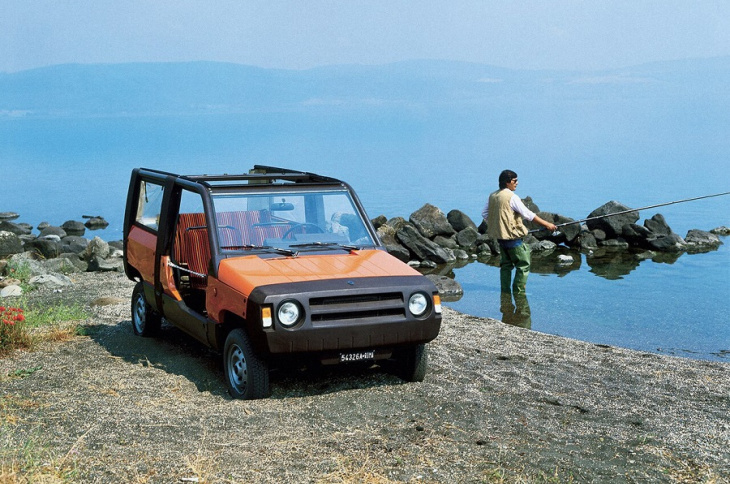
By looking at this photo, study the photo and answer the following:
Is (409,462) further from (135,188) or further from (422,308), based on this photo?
(135,188)

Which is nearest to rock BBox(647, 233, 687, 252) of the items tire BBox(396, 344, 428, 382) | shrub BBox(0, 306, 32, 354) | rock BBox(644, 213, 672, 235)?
rock BBox(644, 213, 672, 235)

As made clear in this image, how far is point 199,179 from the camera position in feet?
30.0

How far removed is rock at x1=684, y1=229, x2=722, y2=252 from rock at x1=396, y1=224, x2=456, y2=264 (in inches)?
276

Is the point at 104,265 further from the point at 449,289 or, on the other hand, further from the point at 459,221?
the point at 459,221

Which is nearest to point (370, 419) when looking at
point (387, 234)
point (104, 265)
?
point (104, 265)

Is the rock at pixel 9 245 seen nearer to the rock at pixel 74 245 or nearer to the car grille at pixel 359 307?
the rock at pixel 74 245

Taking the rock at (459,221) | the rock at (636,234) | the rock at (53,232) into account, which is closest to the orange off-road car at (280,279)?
the rock at (459,221)

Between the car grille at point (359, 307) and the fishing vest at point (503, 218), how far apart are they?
7.06 m

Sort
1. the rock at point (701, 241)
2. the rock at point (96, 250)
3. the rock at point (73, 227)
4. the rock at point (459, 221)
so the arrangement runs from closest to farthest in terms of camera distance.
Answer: the rock at point (96, 250) → the rock at point (701, 241) → the rock at point (459, 221) → the rock at point (73, 227)

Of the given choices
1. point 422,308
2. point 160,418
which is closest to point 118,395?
point 160,418

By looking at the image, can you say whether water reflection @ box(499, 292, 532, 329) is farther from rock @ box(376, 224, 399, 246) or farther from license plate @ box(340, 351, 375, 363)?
rock @ box(376, 224, 399, 246)

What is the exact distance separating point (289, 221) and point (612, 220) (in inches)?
680

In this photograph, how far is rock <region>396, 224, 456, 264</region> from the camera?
71.8 feet

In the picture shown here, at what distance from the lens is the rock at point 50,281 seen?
15697 millimetres
